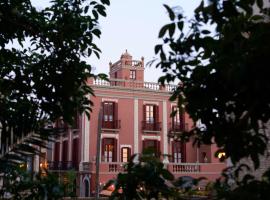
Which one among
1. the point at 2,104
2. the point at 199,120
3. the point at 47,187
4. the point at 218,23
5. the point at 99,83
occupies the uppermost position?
the point at 99,83

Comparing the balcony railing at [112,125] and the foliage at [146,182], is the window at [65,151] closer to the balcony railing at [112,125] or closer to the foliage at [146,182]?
the balcony railing at [112,125]

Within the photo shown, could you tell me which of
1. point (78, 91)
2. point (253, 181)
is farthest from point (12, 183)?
point (253, 181)

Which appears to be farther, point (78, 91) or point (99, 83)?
point (99, 83)

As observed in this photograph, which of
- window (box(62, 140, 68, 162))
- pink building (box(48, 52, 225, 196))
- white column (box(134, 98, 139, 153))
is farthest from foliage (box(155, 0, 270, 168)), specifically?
window (box(62, 140, 68, 162))

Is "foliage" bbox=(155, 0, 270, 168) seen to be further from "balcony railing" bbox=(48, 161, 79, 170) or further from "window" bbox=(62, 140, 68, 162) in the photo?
"window" bbox=(62, 140, 68, 162)

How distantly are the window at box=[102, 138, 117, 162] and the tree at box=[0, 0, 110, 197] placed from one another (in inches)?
959

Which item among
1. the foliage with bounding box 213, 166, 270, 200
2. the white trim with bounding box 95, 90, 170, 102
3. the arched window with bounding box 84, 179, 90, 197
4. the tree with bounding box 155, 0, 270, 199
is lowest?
the arched window with bounding box 84, 179, 90, 197

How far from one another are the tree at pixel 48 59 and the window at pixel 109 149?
24.4m

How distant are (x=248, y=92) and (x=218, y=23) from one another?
531mm

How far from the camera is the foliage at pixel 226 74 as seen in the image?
201 centimetres

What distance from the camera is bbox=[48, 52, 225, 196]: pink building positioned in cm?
2852

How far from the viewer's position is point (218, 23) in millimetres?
2449

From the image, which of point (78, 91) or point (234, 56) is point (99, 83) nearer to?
point (78, 91)

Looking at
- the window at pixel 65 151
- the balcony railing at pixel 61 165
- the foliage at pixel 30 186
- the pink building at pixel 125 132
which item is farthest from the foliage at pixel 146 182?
the window at pixel 65 151
